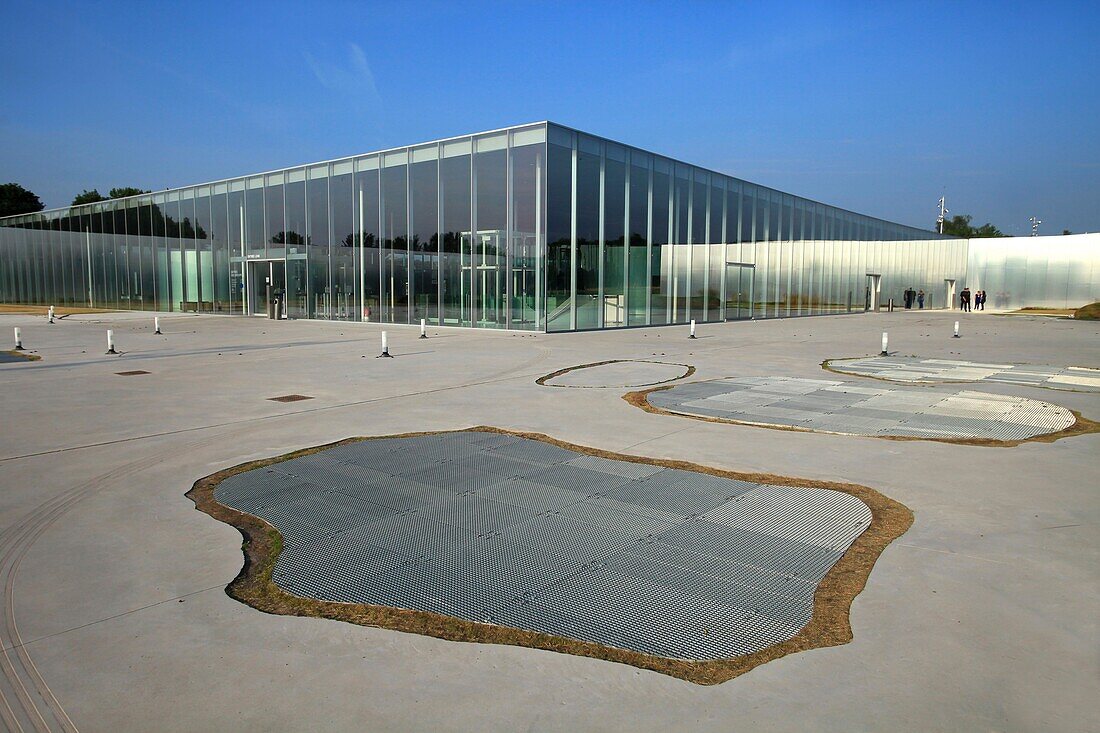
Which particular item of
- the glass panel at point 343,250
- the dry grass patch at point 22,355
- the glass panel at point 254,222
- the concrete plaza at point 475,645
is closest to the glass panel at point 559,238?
the glass panel at point 343,250

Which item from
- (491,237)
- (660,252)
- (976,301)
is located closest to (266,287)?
(491,237)

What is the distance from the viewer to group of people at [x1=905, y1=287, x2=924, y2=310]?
6981 centimetres

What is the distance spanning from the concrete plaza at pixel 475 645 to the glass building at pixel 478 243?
21964 millimetres

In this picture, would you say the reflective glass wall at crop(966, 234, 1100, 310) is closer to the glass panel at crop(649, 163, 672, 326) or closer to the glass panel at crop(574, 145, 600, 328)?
the glass panel at crop(649, 163, 672, 326)

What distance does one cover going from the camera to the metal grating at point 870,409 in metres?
10.8

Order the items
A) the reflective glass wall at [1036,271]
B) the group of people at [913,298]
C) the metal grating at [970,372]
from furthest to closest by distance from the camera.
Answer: the group of people at [913,298] → the reflective glass wall at [1036,271] → the metal grating at [970,372]

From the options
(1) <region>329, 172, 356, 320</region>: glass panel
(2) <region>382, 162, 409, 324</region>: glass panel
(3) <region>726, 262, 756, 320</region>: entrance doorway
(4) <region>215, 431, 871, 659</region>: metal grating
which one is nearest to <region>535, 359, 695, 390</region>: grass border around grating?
(4) <region>215, 431, 871, 659</region>: metal grating

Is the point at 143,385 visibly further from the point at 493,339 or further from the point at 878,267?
the point at 878,267

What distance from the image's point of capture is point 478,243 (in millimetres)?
34469

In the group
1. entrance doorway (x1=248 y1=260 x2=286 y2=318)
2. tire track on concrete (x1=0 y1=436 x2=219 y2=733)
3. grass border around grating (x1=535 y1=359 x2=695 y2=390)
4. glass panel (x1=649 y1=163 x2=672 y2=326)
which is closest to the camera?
tire track on concrete (x1=0 y1=436 x2=219 y2=733)

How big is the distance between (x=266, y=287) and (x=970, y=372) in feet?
134

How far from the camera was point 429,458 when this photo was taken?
874 cm

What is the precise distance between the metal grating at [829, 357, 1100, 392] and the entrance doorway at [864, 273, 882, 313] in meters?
48.2

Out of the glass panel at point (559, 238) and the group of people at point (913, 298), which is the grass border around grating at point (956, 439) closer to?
the glass panel at point (559, 238)
